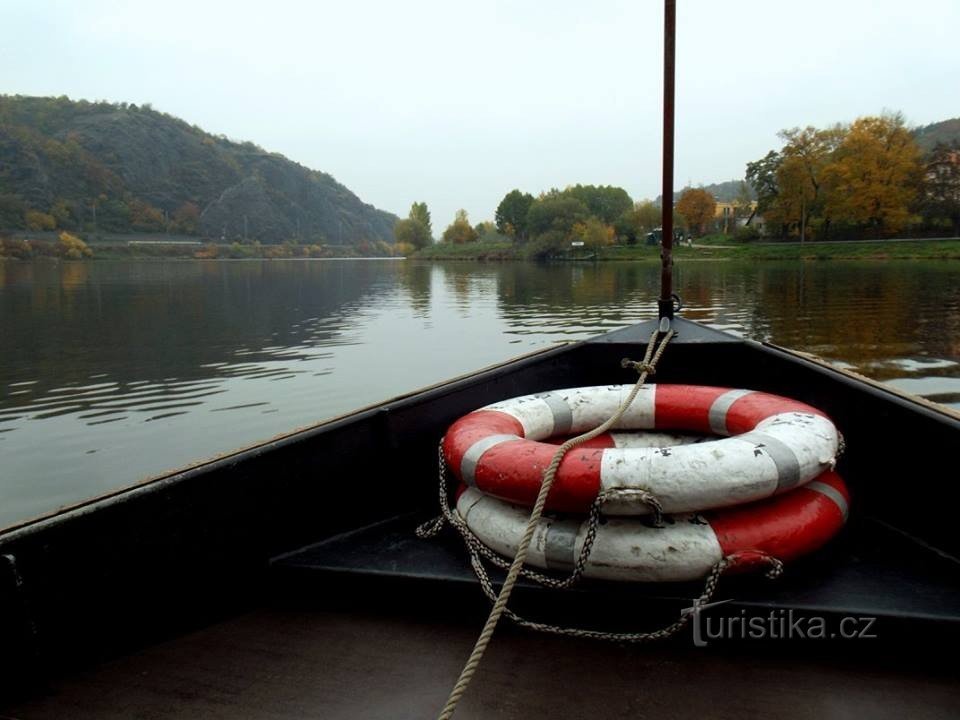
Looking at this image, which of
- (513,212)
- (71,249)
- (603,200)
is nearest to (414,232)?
(513,212)

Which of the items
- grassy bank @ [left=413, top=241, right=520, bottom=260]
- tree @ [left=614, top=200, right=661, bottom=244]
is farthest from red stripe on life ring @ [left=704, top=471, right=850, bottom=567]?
grassy bank @ [left=413, top=241, right=520, bottom=260]

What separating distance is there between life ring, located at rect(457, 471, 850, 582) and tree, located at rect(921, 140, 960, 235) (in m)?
62.8

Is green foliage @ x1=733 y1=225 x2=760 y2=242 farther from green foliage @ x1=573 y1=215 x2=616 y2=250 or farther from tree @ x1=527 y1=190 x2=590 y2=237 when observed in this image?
tree @ x1=527 y1=190 x2=590 y2=237

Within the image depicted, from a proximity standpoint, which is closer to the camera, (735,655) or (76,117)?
(735,655)

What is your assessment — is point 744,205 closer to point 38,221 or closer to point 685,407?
point 685,407

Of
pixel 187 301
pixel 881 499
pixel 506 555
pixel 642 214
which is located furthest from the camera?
pixel 642 214

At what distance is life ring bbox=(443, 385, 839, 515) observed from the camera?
230 cm

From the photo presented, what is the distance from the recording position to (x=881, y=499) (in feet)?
10.6

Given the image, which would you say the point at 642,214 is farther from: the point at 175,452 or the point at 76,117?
the point at 76,117

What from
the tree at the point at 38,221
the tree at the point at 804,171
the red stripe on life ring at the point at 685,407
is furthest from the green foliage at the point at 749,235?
the tree at the point at 38,221

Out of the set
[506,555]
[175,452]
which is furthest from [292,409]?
[506,555]

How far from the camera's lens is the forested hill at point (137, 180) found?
124625mm

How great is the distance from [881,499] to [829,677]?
1.43 m

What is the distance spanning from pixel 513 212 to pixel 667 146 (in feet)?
372
